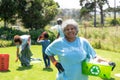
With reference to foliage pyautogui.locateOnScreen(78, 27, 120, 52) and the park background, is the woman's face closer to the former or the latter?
the park background

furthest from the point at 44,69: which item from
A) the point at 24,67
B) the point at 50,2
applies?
the point at 50,2

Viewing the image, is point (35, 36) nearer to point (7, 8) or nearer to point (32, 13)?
point (7, 8)

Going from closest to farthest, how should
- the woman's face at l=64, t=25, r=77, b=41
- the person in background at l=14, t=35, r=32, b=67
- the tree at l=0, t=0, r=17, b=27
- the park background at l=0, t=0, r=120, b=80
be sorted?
the woman's face at l=64, t=25, r=77, b=41
the park background at l=0, t=0, r=120, b=80
the person in background at l=14, t=35, r=32, b=67
the tree at l=0, t=0, r=17, b=27

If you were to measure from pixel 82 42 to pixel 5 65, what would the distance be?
7537 mm

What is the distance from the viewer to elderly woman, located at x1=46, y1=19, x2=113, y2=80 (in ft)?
16.5

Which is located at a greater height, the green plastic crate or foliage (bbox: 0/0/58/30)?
the green plastic crate

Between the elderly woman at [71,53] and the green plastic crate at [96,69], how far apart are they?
0.27ft

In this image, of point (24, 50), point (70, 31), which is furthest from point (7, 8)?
point (70, 31)

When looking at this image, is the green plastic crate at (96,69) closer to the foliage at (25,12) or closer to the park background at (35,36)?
the park background at (35,36)

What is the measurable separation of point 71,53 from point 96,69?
0.44m

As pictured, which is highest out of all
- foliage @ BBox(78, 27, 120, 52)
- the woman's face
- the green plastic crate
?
the woman's face

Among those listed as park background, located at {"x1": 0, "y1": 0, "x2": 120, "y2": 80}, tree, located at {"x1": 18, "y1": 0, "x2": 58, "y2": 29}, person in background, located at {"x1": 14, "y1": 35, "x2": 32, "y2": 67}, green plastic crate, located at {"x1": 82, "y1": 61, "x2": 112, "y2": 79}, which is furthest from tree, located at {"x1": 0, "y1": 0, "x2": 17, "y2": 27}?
green plastic crate, located at {"x1": 82, "y1": 61, "x2": 112, "y2": 79}

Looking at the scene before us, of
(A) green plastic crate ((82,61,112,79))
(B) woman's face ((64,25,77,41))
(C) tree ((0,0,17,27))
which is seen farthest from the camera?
(C) tree ((0,0,17,27))

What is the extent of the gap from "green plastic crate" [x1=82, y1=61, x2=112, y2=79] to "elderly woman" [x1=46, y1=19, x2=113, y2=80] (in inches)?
3.3
